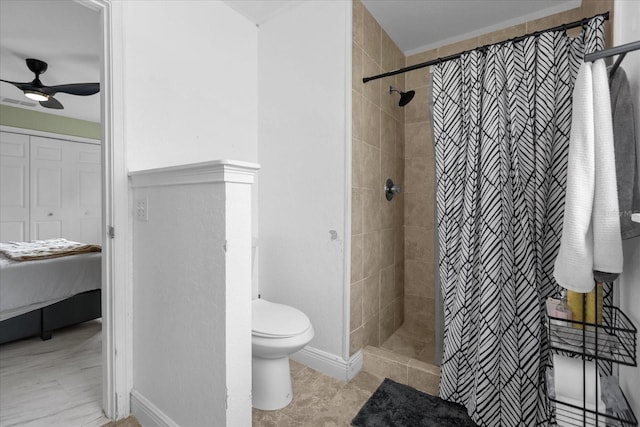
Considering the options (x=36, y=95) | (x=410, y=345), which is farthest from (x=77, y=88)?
(x=410, y=345)

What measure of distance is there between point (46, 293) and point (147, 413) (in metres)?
1.65

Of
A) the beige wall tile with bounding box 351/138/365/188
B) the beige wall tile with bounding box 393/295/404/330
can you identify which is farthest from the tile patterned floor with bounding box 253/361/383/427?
the beige wall tile with bounding box 351/138/365/188

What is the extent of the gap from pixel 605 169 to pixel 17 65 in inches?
178

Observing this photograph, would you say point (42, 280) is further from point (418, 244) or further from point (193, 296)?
point (418, 244)

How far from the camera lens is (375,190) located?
212 centimetres

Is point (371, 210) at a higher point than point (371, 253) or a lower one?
higher

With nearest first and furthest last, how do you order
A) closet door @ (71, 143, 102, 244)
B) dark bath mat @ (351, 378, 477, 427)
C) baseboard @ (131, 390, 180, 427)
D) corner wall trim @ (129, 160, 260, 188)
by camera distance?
corner wall trim @ (129, 160, 260, 188)
baseboard @ (131, 390, 180, 427)
dark bath mat @ (351, 378, 477, 427)
closet door @ (71, 143, 102, 244)

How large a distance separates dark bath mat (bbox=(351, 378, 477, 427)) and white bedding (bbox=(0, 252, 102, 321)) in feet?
8.07

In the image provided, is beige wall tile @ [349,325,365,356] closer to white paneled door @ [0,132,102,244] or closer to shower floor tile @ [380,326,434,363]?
shower floor tile @ [380,326,434,363]

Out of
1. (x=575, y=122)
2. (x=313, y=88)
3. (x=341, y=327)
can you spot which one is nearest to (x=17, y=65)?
(x=313, y=88)

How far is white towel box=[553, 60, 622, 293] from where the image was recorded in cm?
84

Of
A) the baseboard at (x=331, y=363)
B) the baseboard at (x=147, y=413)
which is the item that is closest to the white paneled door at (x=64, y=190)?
the baseboard at (x=147, y=413)

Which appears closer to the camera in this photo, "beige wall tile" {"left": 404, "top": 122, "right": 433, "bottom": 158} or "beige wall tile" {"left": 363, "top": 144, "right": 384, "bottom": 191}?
"beige wall tile" {"left": 363, "top": 144, "right": 384, "bottom": 191}

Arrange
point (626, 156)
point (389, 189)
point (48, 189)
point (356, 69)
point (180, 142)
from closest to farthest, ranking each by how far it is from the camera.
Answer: point (626, 156) < point (180, 142) < point (356, 69) < point (389, 189) < point (48, 189)
